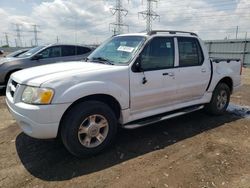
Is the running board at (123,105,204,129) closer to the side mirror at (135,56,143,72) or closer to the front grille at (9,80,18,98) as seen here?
the side mirror at (135,56,143,72)

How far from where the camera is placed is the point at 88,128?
3.84m

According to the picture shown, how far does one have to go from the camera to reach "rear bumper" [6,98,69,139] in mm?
3422

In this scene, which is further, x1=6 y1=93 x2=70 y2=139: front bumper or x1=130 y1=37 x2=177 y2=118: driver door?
x1=130 y1=37 x2=177 y2=118: driver door

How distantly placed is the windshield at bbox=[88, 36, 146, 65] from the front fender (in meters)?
0.54

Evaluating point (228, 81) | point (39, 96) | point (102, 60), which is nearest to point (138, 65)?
point (102, 60)

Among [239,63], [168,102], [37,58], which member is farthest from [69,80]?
[37,58]

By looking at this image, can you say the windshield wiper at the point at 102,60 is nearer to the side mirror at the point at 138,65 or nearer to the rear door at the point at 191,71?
the side mirror at the point at 138,65

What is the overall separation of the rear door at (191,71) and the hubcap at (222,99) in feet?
2.21

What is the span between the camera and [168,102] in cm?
491

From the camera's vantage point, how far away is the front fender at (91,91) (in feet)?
11.5

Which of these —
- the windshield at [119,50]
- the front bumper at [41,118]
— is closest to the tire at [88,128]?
the front bumper at [41,118]

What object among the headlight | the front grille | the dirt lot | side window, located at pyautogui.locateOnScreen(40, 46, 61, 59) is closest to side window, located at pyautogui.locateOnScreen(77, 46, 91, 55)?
side window, located at pyautogui.locateOnScreen(40, 46, 61, 59)

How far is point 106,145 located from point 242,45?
19.6 m

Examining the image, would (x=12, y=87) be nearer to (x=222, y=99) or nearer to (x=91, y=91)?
(x=91, y=91)
